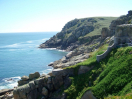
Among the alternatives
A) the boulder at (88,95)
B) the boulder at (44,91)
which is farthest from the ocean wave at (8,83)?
the boulder at (88,95)

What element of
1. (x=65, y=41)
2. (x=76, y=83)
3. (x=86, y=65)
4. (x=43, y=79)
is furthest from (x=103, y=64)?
(x=65, y=41)

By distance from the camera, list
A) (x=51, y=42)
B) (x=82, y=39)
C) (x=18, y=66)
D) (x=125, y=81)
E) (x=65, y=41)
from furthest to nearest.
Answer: (x=51, y=42) < (x=65, y=41) < (x=82, y=39) < (x=18, y=66) < (x=125, y=81)

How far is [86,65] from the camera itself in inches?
1219

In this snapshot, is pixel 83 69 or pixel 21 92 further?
pixel 83 69

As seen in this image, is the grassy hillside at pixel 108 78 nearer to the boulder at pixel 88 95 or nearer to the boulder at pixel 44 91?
the boulder at pixel 88 95

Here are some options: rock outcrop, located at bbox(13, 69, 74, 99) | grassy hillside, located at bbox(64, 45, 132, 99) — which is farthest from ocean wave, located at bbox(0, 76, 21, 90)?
grassy hillside, located at bbox(64, 45, 132, 99)

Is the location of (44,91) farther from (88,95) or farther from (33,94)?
(88,95)

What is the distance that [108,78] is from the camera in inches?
909

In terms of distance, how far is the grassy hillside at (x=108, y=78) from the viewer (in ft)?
67.8

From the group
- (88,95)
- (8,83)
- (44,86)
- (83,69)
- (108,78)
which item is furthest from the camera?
(8,83)

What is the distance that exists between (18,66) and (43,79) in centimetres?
4331

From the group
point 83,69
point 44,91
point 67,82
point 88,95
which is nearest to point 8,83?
point 44,91

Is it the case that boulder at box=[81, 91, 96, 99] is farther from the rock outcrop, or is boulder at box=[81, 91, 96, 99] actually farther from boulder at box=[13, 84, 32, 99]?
boulder at box=[13, 84, 32, 99]

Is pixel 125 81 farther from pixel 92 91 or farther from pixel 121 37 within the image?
pixel 121 37
